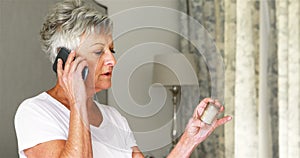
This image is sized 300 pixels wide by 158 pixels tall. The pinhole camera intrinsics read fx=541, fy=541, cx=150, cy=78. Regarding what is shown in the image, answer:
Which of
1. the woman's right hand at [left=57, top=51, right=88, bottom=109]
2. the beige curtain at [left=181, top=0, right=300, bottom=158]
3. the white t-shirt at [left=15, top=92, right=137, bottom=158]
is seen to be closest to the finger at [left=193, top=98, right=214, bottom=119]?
the white t-shirt at [left=15, top=92, right=137, bottom=158]

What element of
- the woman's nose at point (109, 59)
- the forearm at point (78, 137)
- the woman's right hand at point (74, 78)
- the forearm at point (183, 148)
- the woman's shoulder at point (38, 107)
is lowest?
the forearm at point (183, 148)

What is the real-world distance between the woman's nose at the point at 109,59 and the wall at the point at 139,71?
11 millimetres

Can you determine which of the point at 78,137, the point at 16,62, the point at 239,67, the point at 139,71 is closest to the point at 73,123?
the point at 78,137

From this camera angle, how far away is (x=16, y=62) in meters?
2.67

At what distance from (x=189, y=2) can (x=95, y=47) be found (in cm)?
253

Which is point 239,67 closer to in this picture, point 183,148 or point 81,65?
point 183,148

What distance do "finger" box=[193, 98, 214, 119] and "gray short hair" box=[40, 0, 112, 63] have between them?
283mm

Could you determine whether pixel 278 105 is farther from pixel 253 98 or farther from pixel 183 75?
pixel 183 75

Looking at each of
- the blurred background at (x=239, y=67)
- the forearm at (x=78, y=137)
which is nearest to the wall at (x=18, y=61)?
the blurred background at (x=239, y=67)

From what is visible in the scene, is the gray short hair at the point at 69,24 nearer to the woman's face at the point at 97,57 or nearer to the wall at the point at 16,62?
the woman's face at the point at 97,57

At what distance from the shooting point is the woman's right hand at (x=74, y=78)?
3.60ft

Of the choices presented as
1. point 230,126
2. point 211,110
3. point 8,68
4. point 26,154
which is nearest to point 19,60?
point 8,68

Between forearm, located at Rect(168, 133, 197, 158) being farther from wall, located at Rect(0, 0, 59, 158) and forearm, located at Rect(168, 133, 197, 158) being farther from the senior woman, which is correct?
wall, located at Rect(0, 0, 59, 158)

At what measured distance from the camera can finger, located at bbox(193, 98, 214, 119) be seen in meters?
1.19
